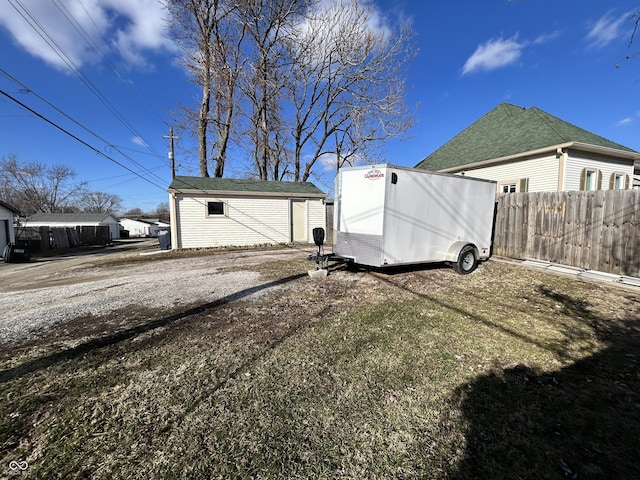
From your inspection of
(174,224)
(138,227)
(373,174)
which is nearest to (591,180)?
(373,174)

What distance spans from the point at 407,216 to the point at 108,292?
22.0 feet

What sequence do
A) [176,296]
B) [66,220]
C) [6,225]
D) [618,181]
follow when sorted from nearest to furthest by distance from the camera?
1. [176,296]
2. [618,181]
3. [6,225]
4. [66,220]

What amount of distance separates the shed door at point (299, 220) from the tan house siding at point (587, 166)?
11.4 m

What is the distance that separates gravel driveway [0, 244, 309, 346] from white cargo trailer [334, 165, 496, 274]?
2.43m

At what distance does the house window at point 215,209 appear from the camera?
46.2ft

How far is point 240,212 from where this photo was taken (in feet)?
48.1

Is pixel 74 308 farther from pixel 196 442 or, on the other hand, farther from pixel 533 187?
pixel 533 187

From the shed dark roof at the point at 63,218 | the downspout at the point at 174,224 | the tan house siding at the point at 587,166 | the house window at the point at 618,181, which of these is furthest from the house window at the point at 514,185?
the shed dark roof at the point at 63,218

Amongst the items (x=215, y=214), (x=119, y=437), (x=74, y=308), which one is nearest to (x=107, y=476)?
(x=119, y=437)

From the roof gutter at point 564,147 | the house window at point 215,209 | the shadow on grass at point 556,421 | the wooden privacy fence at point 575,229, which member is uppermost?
the roof gutter at point 564,147

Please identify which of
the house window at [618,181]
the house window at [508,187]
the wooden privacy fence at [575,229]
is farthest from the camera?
the house window at [508,187]

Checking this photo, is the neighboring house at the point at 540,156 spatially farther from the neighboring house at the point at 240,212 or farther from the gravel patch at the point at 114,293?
the gravel patch at the point at 114,293

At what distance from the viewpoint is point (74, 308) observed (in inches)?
198

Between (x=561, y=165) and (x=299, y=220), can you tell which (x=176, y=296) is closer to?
(x=299, y=220)
